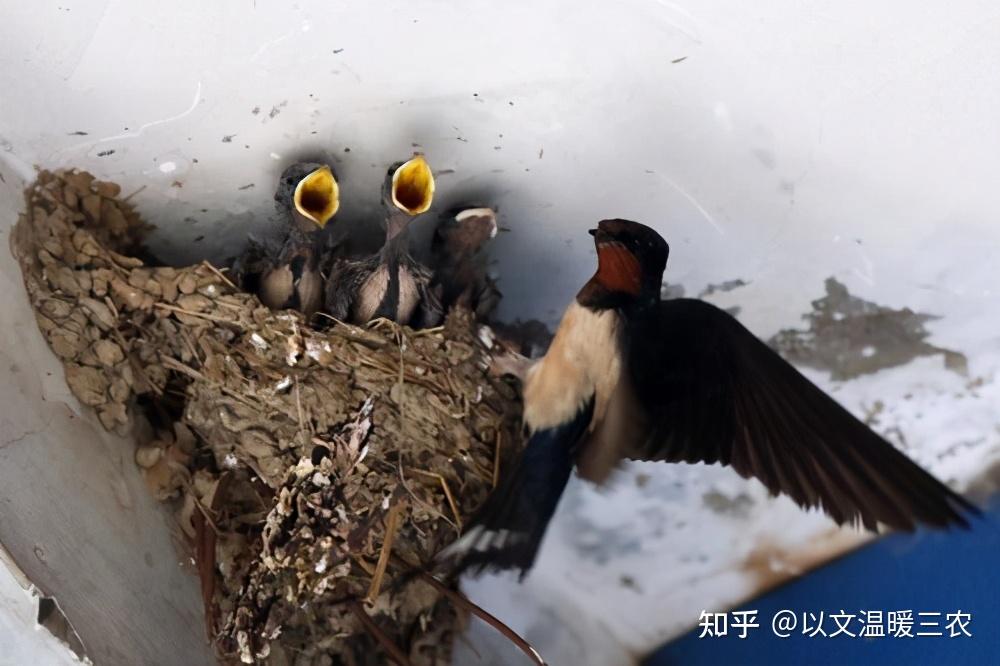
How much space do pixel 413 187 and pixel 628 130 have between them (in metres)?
0.40

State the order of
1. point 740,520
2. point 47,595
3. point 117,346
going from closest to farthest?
point 47,595 < point 117,346 < point 740,520

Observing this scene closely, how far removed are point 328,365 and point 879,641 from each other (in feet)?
4.04

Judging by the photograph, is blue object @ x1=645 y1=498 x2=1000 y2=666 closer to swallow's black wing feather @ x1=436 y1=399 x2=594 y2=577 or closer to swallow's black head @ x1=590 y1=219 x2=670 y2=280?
swallow's black wing feather @ x1=436 y1=399 x2=594 y2=577

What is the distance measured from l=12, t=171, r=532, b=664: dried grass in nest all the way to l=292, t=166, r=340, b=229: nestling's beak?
196mm

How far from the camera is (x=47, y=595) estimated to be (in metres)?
1.36

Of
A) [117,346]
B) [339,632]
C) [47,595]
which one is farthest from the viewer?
[339,632]

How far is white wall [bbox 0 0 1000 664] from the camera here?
4.83ft

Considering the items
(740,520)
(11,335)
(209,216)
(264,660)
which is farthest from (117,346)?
(740,520)

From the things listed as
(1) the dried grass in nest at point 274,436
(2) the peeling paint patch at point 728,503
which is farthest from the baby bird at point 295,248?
(2) the peeling paint patch at point 728,503

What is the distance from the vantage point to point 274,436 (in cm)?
174

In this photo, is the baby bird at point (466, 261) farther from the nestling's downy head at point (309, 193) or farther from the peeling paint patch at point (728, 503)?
the peeling paint patch at point (728, 503)

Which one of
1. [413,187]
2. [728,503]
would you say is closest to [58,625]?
[413,187]

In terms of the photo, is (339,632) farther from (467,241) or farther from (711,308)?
(711,308)

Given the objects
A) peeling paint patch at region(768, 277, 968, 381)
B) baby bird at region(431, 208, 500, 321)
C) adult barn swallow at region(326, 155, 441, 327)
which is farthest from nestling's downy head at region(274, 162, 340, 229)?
peeling paint patch at region(768, 277, 968, 381)
